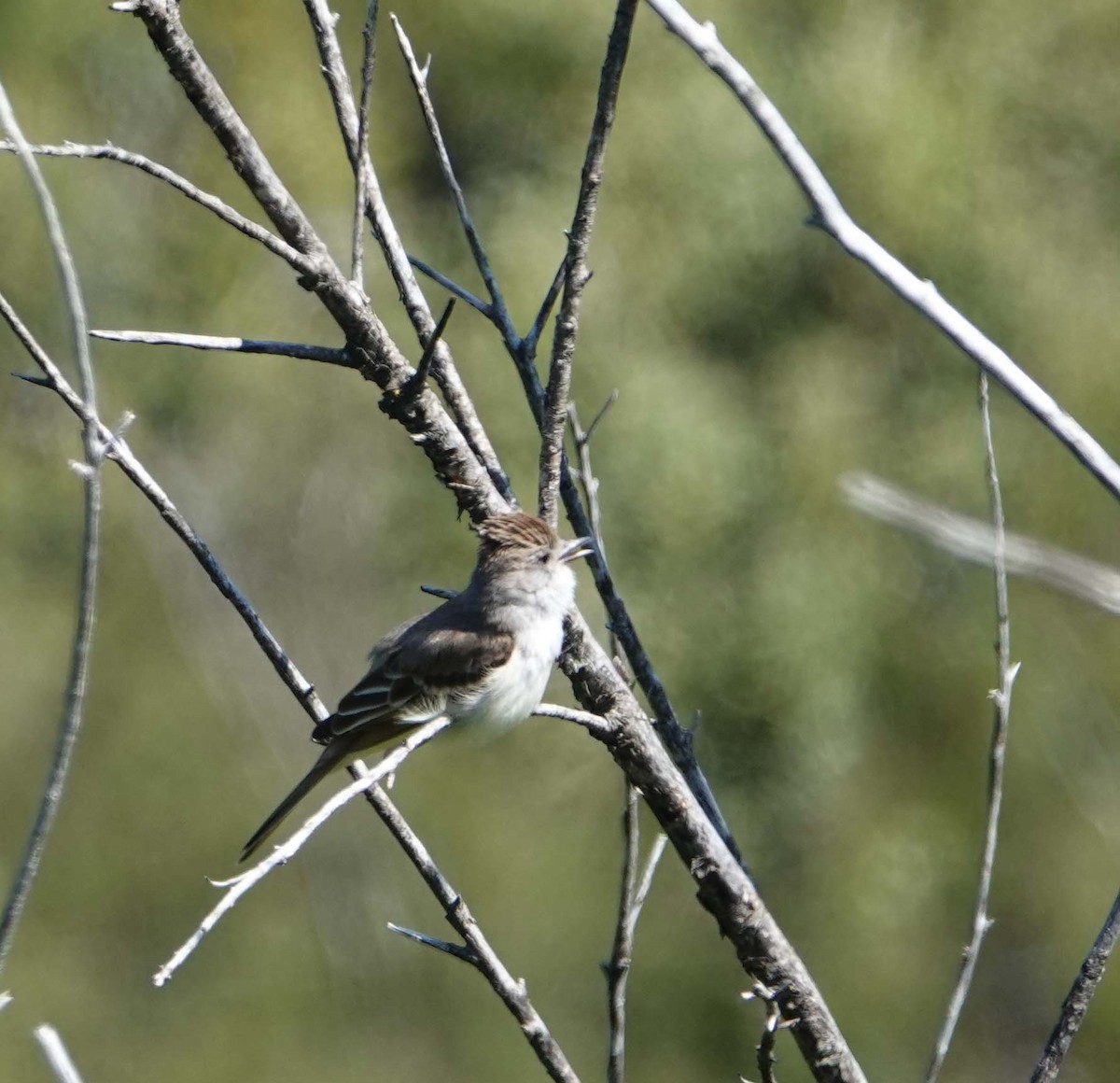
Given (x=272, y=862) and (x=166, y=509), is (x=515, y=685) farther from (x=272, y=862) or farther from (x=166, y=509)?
(x=272, y=862)

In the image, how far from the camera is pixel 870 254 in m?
1.50

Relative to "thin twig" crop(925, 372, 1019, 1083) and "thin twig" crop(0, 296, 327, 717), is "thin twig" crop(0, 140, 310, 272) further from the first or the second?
"thin twig" crop(925, 372, 1019, 1083)

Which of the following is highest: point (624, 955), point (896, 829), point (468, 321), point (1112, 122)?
point (1112, 122)

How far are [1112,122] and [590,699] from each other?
25.7ft

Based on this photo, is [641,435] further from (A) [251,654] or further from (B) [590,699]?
(B) [590,699]

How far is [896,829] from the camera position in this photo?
9.30 metres

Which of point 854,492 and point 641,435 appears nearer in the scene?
point 854,492

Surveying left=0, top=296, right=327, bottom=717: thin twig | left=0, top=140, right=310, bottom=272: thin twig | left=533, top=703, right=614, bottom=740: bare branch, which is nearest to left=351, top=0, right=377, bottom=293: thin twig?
left=0, top=140, right=310, bottom=272: thin twig

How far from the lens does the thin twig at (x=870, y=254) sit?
1.44 m

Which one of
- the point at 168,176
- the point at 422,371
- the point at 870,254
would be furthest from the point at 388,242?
the point at 870,254

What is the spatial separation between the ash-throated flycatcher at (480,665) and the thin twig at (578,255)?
3.38 ft

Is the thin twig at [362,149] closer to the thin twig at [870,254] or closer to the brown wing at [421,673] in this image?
the thin twig at [870,254]

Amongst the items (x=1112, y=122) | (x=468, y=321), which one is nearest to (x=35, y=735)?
(x=468, y=321)

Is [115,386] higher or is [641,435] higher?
[115,386]
